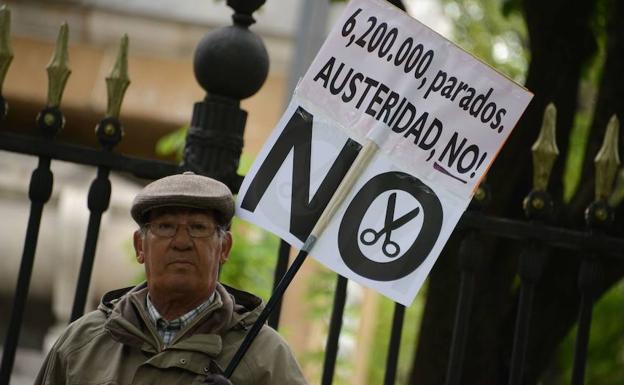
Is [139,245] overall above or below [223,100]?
below

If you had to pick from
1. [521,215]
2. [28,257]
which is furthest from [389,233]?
[521,215]

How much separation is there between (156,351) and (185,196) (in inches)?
16.4

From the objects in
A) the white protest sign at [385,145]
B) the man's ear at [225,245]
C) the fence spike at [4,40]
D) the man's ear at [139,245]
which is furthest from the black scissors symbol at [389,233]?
the fence spike at [4,40]

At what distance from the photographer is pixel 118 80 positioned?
4.64 metres

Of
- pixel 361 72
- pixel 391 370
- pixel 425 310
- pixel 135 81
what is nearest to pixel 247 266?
pixel 425 310

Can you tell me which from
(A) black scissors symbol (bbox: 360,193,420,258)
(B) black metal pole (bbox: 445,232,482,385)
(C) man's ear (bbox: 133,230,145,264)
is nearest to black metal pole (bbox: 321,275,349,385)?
(B) black metal pole (bbox: 445,232,482,385)

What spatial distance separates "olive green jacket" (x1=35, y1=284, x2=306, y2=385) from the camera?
3.62 metres

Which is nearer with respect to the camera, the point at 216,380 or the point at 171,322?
the point at 216,380

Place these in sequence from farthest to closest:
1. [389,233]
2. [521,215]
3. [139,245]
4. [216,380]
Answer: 1. [521,215]
2. [389,233]
3. [139,245]
4. [216,380]

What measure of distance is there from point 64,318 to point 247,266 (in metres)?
3.97

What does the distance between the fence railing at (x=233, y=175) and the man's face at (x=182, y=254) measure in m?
0.95

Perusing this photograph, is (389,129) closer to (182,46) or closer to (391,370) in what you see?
(391,370)

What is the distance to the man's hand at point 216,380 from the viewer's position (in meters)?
3.45

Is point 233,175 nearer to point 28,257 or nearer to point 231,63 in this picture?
point 231,63
